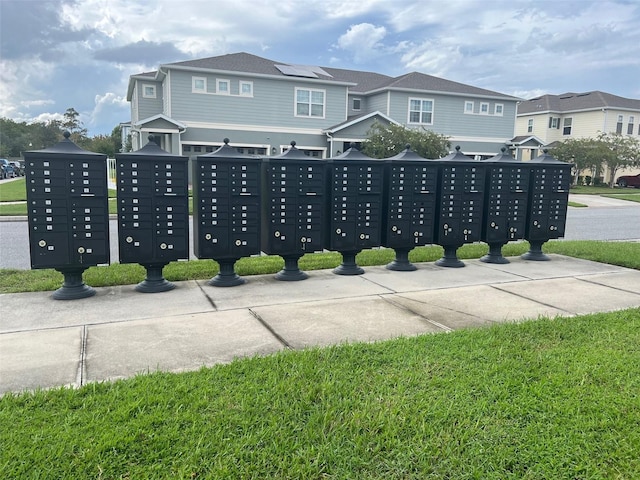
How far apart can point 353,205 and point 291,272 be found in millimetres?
1286

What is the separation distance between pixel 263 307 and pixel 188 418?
8.54 feet

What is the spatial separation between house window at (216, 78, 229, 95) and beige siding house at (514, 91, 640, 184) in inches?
1010

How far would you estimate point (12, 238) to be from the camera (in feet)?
35.9

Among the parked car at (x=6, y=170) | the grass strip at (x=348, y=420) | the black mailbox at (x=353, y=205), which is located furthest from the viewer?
the parked car at (x=6, y=170)

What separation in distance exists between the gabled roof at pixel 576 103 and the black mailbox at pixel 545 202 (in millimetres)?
35701

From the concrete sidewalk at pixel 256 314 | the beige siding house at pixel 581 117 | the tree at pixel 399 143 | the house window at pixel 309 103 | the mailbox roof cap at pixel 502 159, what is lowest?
the concrete sidewalk at pixel 256 314

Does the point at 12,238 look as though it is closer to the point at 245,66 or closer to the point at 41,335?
the point at 41,335

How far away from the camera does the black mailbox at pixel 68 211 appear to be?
543cm

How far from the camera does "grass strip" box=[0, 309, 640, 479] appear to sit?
102 inches

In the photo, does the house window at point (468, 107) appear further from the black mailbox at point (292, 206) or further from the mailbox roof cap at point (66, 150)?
the mailbox roof cap at point (66, 150)

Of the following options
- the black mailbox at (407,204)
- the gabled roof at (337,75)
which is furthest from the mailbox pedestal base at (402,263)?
the gabled roof at (337,75)

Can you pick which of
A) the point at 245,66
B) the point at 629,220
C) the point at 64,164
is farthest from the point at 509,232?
the point at 245,66

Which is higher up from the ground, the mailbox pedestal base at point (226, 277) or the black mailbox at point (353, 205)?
the black mailbox at point (353, 205)

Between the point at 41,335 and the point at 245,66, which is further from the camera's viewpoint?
the point at 245,66
